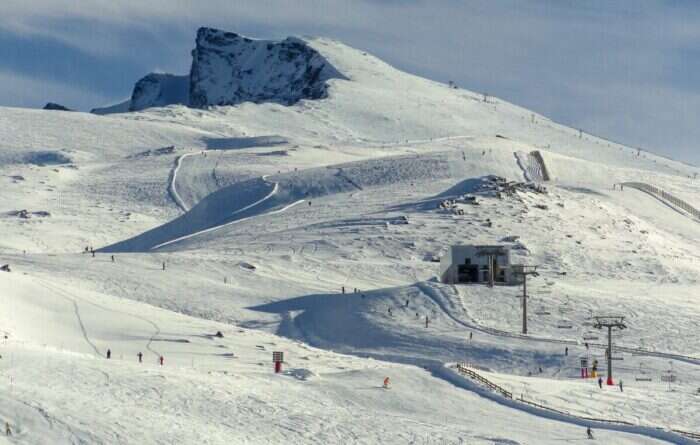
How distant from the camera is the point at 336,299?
2916 inches

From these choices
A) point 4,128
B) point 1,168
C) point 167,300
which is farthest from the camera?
point 4,128

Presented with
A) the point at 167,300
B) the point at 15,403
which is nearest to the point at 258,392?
the point at 15,403

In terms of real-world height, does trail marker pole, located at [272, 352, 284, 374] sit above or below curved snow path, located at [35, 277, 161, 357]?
below

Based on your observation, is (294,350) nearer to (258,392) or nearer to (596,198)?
(258,392)

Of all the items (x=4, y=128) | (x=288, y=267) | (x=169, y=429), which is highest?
(x=4, y=128)

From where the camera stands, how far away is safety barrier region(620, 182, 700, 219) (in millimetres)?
116269

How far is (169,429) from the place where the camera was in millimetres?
39156

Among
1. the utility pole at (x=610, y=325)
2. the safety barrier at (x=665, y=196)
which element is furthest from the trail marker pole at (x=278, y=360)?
the safety barrier at (x=665, y=196)

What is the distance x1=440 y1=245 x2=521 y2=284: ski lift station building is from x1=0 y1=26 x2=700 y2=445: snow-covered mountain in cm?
197

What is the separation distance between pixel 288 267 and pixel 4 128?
99.1 meters

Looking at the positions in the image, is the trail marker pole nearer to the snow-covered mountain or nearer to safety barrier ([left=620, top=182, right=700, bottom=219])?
the snow-covered mountain

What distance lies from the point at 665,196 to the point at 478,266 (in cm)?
4554

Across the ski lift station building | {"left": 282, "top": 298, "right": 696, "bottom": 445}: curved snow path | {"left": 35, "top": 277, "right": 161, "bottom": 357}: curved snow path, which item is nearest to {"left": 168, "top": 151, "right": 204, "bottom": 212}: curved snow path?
the ski lift station building

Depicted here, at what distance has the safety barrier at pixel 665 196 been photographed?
11627cm
